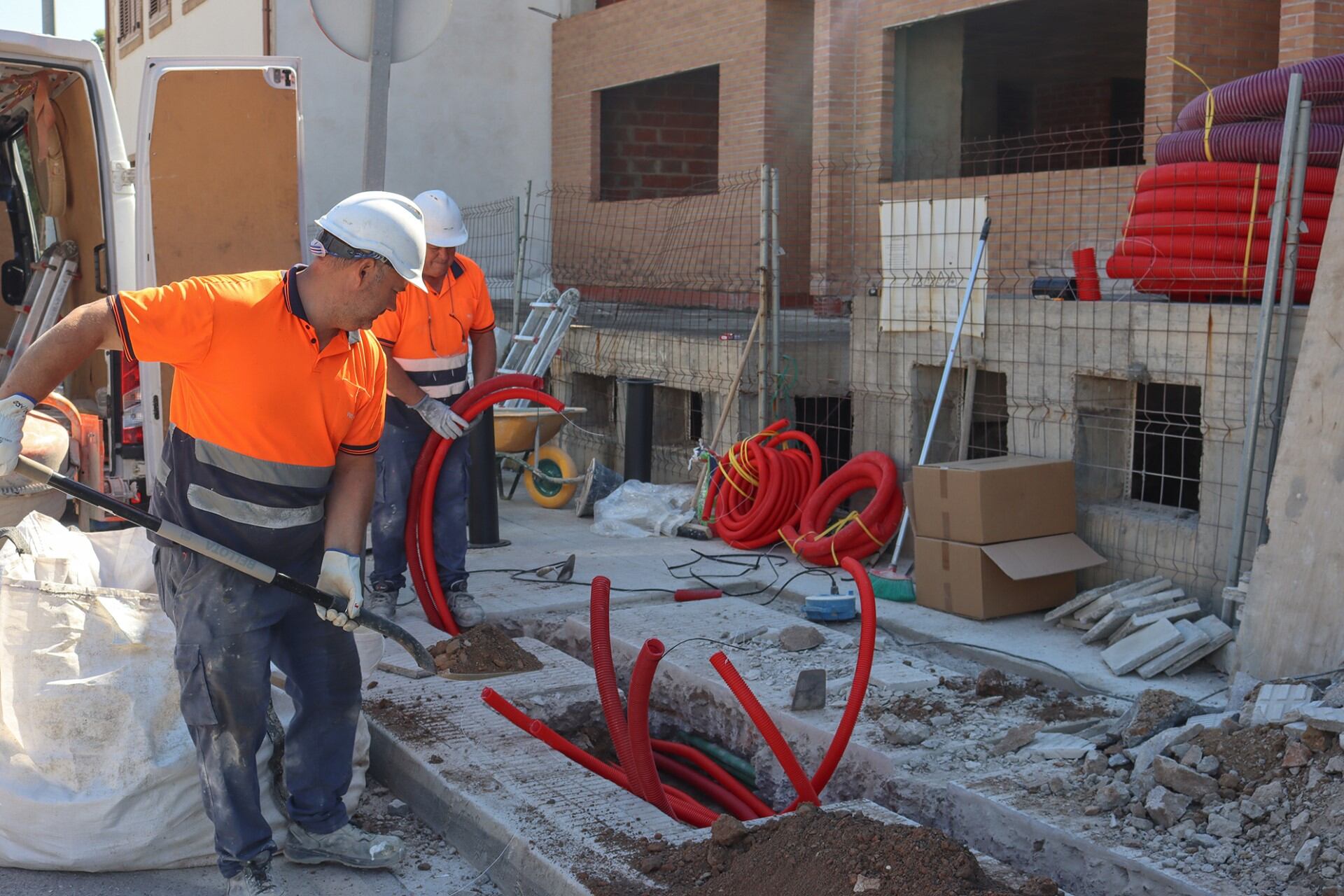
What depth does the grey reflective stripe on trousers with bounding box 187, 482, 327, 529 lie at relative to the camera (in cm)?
325

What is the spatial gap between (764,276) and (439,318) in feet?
9.84

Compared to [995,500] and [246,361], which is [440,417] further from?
[995,500]

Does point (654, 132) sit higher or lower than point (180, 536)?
higher

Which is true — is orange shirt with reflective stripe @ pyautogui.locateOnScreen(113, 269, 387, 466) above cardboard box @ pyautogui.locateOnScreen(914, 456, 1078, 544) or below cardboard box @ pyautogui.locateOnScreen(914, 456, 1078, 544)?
above

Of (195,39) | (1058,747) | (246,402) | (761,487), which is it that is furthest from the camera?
(195,39)

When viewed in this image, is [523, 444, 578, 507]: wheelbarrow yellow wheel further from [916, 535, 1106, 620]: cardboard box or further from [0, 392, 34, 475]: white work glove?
[0, 392, 34, 475]: white work glove

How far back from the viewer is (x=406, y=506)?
5.83 meters

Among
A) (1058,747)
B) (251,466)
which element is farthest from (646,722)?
(251,466)

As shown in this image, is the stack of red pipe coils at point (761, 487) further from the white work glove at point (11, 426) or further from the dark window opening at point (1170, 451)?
the white work glove at point (11, 426)

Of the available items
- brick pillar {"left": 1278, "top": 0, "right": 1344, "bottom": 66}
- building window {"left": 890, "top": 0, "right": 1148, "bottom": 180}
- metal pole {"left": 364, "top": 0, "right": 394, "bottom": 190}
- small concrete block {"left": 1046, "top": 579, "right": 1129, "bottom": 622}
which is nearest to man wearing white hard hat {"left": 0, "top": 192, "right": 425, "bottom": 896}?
metal pole {"left": 364, "top": 0, "right": 394, "bottom": 190}

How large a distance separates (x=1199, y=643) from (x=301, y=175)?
445 cm

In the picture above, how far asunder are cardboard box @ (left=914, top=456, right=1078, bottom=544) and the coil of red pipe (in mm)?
774

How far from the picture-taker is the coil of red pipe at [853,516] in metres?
7.16

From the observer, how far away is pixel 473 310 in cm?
596
